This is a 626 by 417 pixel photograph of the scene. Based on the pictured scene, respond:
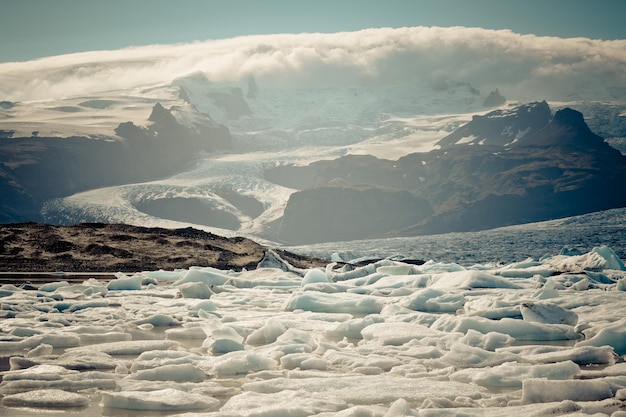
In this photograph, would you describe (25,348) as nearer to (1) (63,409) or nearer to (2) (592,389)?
(1) (63,409)

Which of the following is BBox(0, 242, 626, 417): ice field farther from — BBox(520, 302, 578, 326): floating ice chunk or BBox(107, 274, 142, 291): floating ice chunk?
BBox(107, 274, 142, 291): floating ice chunk

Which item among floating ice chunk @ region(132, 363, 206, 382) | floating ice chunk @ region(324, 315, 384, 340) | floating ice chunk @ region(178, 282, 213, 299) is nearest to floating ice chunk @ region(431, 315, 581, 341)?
floating ice chunk @ region(324, 315, 384, 340)

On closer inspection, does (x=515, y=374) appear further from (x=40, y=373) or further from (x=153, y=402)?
(x=40, y=373)

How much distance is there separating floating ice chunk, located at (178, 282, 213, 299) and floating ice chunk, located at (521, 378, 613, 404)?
1474 centimetres

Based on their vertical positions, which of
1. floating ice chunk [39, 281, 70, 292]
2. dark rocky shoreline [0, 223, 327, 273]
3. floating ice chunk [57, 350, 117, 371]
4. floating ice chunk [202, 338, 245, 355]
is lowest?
floating ice chunk [202, 338, 245, 355]

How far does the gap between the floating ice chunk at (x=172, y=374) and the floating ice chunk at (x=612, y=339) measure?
672 cm

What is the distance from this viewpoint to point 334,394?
31.3 ft

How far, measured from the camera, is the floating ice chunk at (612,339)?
12375 millimetres

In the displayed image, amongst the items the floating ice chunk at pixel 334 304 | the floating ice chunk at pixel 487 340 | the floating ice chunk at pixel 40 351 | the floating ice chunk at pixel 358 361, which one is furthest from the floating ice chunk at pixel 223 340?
the floating ice chunk at pixel 334 304

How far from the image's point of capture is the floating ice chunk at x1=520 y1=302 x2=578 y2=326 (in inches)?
583

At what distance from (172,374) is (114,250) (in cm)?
3039

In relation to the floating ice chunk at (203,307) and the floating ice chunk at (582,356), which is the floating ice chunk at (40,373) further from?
the floating ice chunk at (203,307)

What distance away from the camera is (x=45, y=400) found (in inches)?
352

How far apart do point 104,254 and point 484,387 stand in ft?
104
